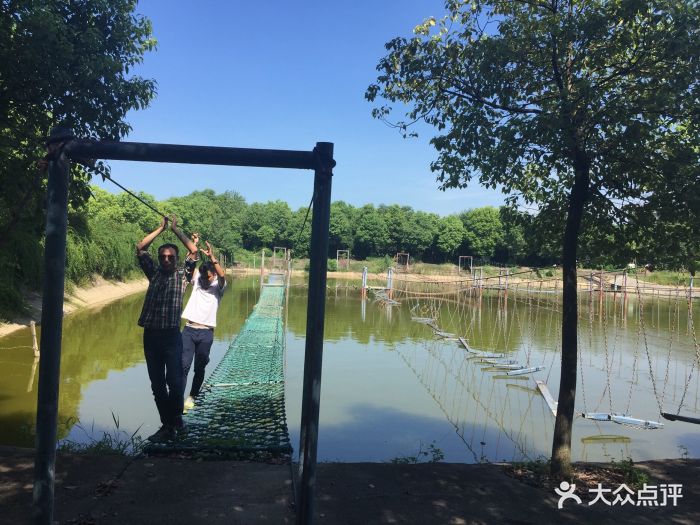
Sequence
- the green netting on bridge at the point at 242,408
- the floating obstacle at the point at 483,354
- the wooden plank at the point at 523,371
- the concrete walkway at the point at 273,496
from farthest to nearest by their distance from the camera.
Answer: the floating obstacle at the point at 483,354, the wooden plank at the point at 523,371, the green netting on bridge at the point at 242,408, the concrete walkway at the point at 273,496

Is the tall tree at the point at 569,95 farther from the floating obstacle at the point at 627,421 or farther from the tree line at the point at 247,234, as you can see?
the tree line at the point at 247,234

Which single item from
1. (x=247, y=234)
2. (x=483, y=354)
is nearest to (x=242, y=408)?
(x=483, y=354)

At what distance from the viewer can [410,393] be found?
9.34m

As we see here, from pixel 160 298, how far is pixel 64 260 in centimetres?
150

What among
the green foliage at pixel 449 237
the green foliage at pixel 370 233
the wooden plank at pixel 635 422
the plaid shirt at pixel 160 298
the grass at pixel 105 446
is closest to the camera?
→ the plaid shirt at pixel 160 298

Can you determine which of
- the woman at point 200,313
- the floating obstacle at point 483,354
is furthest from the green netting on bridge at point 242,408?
the floating obstacle at point 483,354

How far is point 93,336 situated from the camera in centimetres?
1285

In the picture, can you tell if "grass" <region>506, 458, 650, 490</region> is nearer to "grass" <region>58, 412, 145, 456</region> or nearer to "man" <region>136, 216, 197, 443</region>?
"man" <region>136, 216, 197, 443</region>

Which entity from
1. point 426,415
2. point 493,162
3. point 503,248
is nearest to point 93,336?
point 426,415

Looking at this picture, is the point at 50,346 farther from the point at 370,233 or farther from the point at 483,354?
the point at 370,233

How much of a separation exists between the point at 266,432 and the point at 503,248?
50.8 meters

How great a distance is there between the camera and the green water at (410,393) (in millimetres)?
6742

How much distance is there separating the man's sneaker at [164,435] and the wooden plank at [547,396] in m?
6.83

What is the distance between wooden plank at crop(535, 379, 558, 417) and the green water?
127 millimetres
